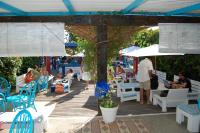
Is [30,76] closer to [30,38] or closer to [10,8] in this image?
[30,38]

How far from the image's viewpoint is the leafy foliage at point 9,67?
12000mm

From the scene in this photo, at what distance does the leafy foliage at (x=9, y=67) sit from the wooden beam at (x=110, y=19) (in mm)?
4988

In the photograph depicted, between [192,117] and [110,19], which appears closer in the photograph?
[192,117]

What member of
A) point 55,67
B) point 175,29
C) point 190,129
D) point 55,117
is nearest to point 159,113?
point 190,129

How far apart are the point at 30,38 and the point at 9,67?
5.44 meters

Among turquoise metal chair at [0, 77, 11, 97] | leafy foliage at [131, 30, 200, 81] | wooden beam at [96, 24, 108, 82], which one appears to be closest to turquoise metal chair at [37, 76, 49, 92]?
turquoise metal chair at [0, 77, 11, 97]

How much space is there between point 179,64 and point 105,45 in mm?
5331

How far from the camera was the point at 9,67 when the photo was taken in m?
12.3

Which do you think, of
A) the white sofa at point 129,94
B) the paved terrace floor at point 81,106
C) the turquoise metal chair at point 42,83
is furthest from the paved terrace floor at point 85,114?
the turquoise metal chair at point 42,83

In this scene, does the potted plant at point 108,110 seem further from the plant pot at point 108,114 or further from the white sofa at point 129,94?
the white sofa at point 129,94

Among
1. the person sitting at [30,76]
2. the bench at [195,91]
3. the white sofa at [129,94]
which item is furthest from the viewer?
the person sitting at [30,76]

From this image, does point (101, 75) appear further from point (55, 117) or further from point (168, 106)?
point (168, 106)

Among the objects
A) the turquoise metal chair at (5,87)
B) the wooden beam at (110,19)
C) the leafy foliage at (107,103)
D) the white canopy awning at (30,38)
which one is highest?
the wooden beam at (110,19)

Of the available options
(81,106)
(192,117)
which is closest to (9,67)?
(81,106)
